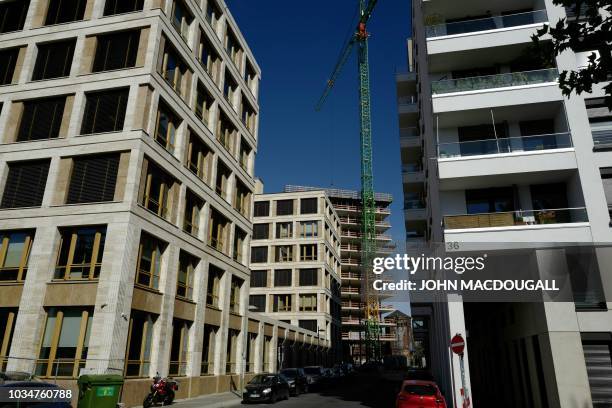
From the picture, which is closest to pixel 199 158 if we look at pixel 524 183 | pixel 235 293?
pixel 235 293

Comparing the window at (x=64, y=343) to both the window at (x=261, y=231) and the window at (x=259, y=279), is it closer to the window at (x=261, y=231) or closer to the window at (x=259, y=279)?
the window at (x=259, y=279)

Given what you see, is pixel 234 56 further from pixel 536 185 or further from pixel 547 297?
pixel 547 297

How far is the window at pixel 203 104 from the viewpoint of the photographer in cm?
2995

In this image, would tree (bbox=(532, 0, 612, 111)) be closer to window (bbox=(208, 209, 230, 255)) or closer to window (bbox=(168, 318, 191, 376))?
window (bbox=(168, 318, 191, 376))

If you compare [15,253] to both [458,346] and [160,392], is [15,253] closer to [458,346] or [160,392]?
[160,392]

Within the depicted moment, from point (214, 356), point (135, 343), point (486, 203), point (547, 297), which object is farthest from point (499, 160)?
point (214, 356)

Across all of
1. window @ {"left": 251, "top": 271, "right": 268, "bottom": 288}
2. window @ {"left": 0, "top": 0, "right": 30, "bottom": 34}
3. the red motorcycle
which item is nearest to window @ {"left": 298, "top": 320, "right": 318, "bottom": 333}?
window @ {"left": 251, "top": 271, "right": 268, "bottom": 288}

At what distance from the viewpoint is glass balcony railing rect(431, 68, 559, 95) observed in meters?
20.8

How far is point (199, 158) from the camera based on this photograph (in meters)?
29.7

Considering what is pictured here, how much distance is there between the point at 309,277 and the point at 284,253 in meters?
5.33

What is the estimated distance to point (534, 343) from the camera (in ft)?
61.3

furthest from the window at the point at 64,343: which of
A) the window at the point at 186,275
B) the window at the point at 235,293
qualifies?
the window at the point at 235,293

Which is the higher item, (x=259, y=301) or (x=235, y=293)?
(x=259, y=301)

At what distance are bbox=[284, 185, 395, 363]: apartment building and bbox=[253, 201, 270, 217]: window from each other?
25790 mm
